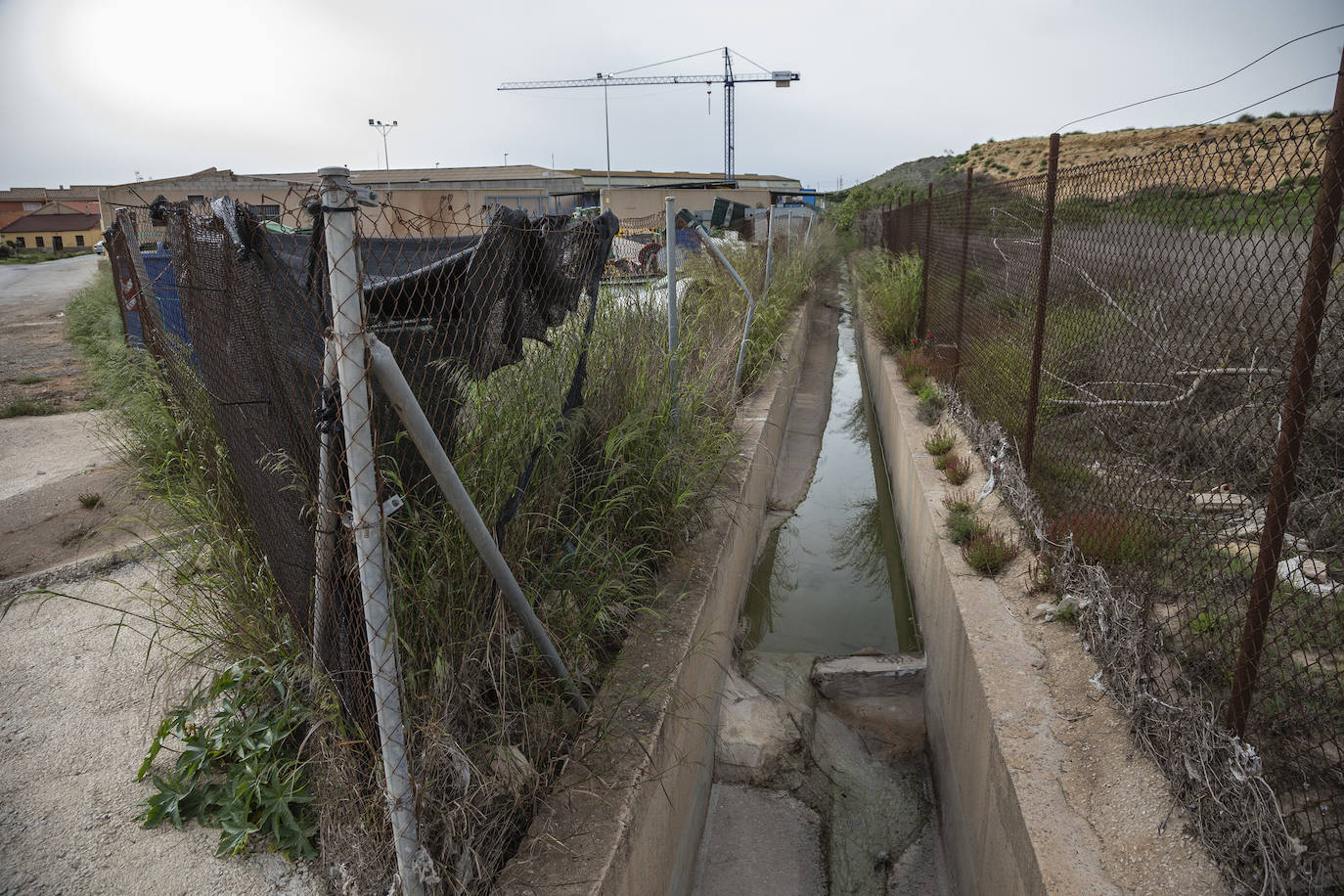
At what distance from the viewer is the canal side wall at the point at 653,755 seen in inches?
88.7

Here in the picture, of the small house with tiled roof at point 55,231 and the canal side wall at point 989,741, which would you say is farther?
the small house with tiled roof at point 55,231

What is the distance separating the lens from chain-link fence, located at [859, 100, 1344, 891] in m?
2.15

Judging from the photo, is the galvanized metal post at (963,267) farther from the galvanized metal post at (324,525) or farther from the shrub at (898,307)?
the galvanized metal post at (324,525)

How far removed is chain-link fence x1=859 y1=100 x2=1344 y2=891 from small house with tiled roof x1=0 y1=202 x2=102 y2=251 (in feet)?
273

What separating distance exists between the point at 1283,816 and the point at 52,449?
783 centimetres

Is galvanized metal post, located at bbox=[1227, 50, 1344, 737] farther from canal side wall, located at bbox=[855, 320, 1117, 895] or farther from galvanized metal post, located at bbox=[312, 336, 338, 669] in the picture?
galvanized metal post, located at bbox=[312, 336, 338, 669]

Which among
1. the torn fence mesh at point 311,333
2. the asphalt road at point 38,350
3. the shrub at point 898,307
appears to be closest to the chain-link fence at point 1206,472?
the torn fence mesh at point 311,333

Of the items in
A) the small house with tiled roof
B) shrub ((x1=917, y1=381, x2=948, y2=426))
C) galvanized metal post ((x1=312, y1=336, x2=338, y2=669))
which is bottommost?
shrub ((x1=917, y1=381, x2=948, y2=426))

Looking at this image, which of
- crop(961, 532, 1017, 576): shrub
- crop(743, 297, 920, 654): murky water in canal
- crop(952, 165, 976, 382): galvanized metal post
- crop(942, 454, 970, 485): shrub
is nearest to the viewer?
crop(961, 532, 1017, 576): shrub

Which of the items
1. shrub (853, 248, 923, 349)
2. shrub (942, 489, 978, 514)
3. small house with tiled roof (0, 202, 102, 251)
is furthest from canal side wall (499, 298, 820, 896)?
small house with tiled roof (0, 202, 102, 251)

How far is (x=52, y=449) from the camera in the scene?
6.42 metres

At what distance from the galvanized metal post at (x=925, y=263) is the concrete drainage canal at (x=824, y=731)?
133 inches

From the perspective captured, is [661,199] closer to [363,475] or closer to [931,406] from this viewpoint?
[931,406]

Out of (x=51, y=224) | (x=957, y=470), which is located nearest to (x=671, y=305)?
(x=957, y=470)
